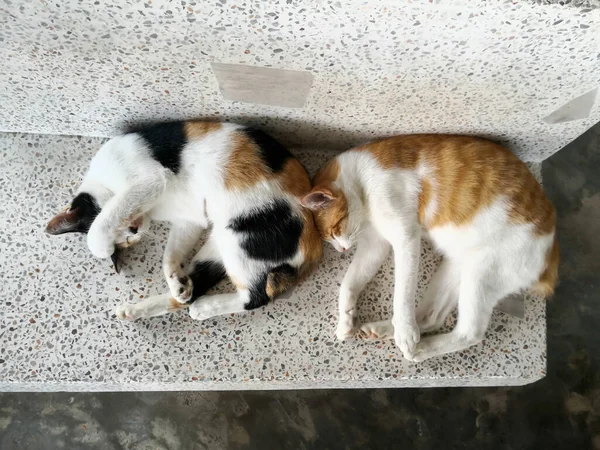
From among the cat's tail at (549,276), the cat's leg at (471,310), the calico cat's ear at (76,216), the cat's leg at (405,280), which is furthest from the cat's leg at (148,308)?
the cat's tail at (549,276)

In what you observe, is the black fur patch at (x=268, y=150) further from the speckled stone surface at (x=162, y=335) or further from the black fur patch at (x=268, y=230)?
the speckled stone surface at (x=162, y=335)

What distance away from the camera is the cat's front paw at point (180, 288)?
1.23 meters

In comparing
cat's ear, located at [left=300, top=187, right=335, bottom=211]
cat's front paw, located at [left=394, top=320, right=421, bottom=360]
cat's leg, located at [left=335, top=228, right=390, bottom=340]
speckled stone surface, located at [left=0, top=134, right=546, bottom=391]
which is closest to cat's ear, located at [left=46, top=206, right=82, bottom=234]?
speckled stone surface, located at [left=0, top=134, right=546, bottom=391]

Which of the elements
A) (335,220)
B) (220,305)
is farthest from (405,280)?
(220,305)

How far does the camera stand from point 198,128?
1223 mm

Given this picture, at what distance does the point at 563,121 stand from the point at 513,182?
221 millimetres

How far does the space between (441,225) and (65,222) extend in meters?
1.10

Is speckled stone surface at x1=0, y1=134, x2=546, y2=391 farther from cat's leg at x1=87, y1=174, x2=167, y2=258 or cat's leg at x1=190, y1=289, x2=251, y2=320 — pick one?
cat's leg at x1=87, y1=174, x2=167, y2=258

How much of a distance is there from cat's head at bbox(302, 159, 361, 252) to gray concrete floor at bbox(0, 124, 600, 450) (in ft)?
2.64

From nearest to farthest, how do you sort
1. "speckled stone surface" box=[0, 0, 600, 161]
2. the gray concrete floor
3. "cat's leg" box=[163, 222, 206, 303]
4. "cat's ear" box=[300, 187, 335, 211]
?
"speckled stone surface" box=[0, 0, 600, 161], "cat's ear" box=[300, 187, 335, 211], "cat's leg" box=[163, 222, 206, 303], the gray concrete floor

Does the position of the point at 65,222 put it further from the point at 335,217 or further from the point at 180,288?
the point at 335,217

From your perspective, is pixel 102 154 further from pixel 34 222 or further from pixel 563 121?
pixel 563 121

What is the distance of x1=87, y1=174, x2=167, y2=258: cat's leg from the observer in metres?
1.16

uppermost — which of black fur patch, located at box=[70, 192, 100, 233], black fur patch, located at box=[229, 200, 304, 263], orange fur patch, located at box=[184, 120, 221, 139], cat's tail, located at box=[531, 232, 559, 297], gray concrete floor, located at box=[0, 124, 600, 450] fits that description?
orange fur patch, located at box=[184, 120, 221, 139]
